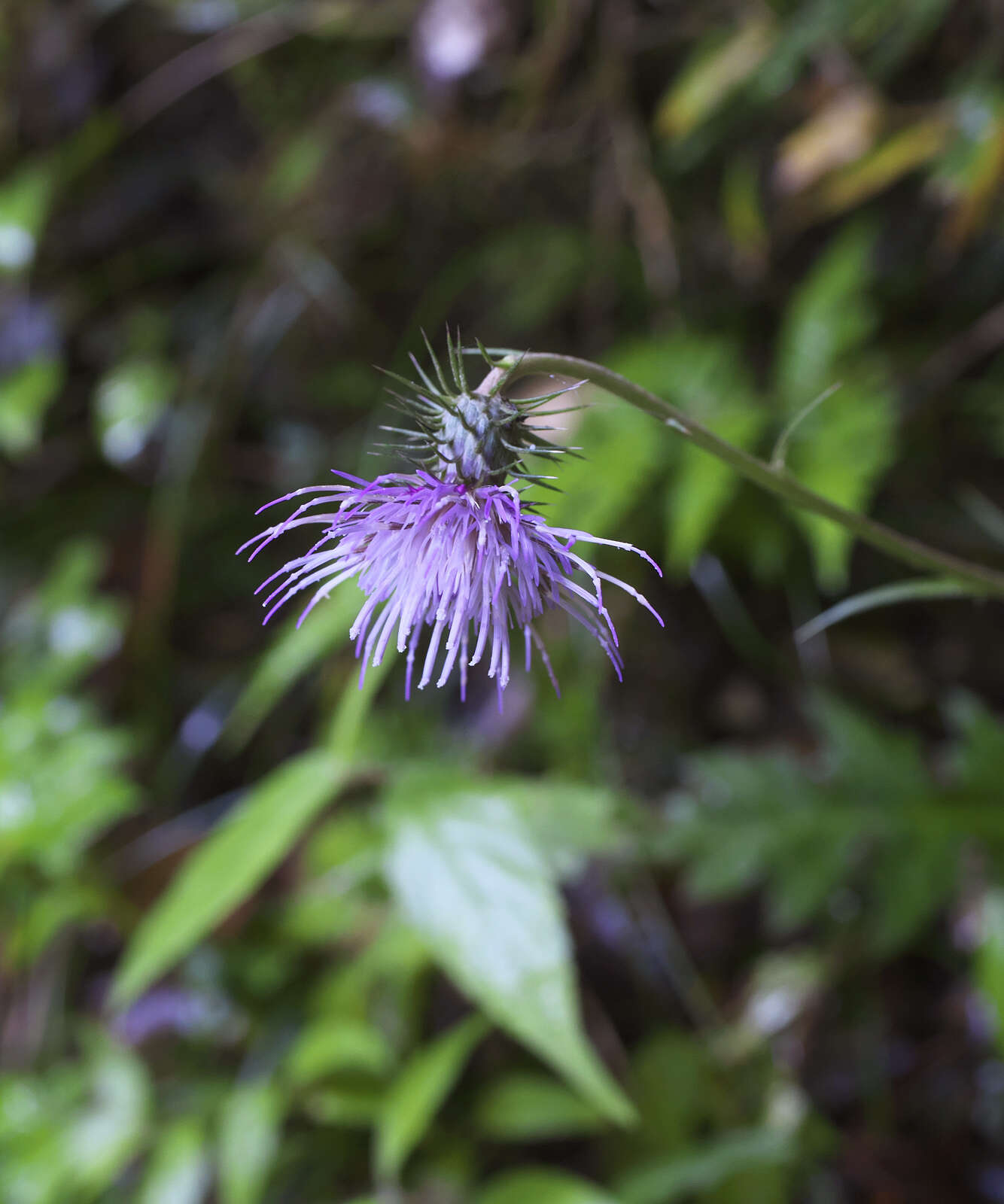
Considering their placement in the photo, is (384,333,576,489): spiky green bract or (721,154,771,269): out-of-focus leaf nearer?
(384,333,576,489): spiky green bract

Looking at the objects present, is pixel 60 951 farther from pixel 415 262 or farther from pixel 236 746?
pixel 415 262

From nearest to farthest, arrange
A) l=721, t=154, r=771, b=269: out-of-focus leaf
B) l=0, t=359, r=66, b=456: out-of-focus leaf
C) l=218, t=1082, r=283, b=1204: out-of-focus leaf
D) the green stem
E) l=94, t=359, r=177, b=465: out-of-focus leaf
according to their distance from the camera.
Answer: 1. the green stem
2. l=218, t=1082, r=283, b=1204: out-of-focus leaf
3. l=721, t=154, r=771, b=269: out-of-focus leaf
4. l=0, t=359, r=66, b=456: out-of-focus leaf
5. l=94, t=359, r=177, b=465: out-of-focus leaf

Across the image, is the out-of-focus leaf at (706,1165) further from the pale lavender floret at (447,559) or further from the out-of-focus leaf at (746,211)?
the out-of-focus leaf at (746,211)

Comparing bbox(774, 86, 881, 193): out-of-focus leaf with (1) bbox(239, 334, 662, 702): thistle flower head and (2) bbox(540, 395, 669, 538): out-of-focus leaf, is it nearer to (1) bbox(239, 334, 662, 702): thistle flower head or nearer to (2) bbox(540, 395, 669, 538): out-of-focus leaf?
(2) bbox(540, 395, 669, 538): out-of-focus leaf

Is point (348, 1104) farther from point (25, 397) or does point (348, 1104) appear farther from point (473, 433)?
point (25, 397)

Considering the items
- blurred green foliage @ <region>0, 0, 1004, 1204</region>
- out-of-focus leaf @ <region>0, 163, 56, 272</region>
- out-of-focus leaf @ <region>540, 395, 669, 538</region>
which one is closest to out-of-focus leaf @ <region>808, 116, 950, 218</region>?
blurred green foliage @ <region>0, 0, 1004, 1204</region>

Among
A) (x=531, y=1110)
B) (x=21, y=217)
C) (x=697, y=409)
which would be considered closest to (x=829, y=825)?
(x=531, y=1110)

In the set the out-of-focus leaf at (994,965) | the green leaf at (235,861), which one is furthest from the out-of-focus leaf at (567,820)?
the out-of-focus leaf at (994,965)
